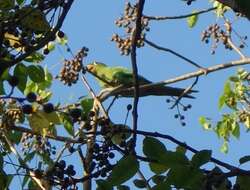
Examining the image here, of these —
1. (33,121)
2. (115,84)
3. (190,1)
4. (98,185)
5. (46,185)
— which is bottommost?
(98,185)

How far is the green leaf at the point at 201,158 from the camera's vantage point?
1.82 metres

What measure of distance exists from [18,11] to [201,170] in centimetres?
75

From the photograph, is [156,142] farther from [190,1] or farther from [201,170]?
[190,1]

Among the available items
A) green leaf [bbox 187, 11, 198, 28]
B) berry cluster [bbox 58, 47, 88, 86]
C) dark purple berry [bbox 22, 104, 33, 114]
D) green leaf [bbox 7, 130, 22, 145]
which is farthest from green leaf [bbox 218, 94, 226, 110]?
dark purple berry [bbox 22, 104, 33, 114]

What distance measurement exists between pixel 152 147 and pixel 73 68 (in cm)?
198

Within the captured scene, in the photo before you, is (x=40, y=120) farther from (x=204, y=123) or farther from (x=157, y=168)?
(x=204, y=123)

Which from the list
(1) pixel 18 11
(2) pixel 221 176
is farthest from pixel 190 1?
(2) pixel 221 176

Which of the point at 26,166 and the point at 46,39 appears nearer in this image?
the point at 46,39

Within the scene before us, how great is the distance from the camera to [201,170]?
183 cm

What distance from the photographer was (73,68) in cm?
387

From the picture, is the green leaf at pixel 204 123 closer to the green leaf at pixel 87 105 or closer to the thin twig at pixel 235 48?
the thin twig at pixel 235 48

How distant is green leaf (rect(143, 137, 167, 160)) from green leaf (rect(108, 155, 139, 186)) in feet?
0.24

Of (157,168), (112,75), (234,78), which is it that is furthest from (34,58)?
(112,75)

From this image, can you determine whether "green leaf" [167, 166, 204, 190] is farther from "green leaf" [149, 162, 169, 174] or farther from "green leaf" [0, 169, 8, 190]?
"green leaf" [0, 169, 8, 190]
